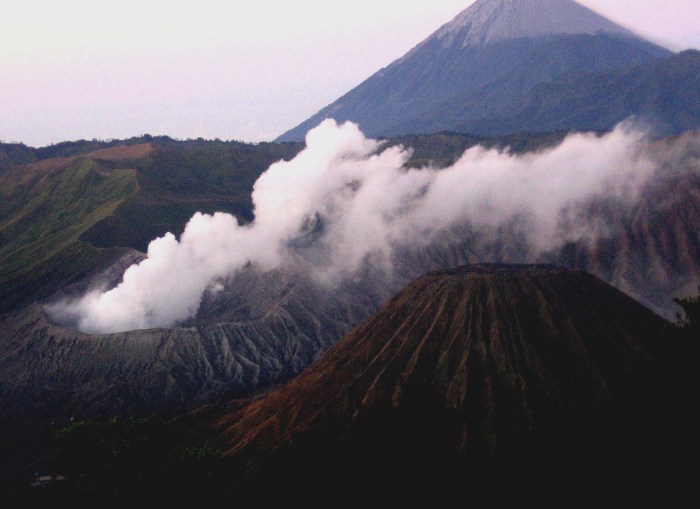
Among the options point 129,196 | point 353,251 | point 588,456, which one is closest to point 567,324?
point 588,456

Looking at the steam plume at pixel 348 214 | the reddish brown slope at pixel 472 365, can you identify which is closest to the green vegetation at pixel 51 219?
the steam plume at pixel 348 214

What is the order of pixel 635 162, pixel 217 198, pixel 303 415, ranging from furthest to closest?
1. pixel 217 198
2. pixel 635 162
3. pixel 303 415

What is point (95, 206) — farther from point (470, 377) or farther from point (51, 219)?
point (470, 377)

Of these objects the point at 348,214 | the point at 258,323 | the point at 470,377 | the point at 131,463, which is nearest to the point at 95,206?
the point at 348,214

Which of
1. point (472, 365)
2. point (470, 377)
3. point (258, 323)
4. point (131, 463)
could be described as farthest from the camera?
point (258, 323)

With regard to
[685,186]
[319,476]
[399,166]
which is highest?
[319,476]

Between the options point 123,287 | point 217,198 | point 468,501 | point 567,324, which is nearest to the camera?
point 468,501

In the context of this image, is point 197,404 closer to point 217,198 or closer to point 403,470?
point 403,470
